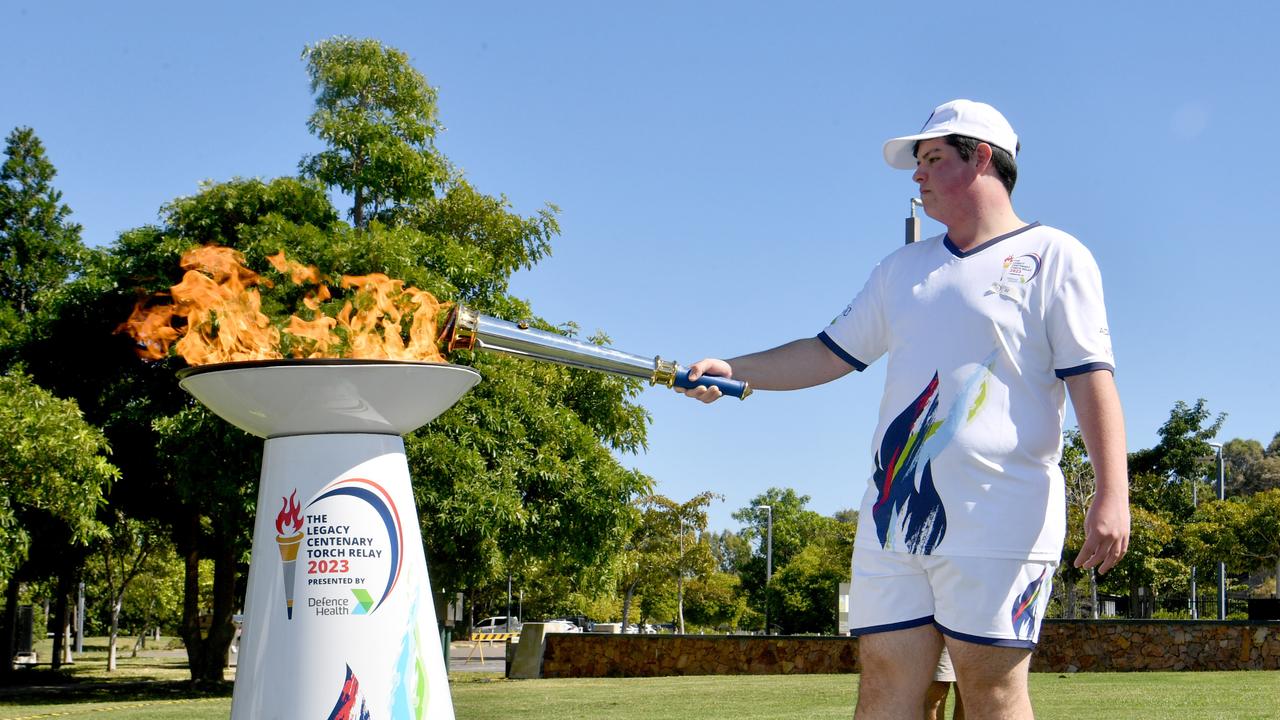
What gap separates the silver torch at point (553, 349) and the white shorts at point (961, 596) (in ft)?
2.96

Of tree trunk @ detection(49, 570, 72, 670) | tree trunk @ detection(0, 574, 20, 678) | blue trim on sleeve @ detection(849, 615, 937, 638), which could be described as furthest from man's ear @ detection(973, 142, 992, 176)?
tree trunk @ detection(0, 574, 20, 678)

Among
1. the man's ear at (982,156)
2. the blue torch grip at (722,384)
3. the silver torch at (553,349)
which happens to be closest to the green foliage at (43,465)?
the silver torch at (553,349)

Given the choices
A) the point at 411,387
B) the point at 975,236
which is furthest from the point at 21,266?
the point at 975,236

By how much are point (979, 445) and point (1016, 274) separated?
425 millimetres

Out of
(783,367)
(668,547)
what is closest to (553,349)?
(783,367)

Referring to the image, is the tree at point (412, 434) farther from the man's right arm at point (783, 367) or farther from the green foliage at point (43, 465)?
the man's right arm at point (783, 367)

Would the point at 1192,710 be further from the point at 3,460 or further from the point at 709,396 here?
the point at 3,460

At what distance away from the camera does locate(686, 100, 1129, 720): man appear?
2.71 metres

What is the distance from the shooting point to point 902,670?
111 inches

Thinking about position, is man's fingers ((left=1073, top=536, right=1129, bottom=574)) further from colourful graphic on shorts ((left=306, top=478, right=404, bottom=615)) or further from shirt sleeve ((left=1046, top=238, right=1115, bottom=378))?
colourful graphic on shorts ((left=306, top=478, right=404, bottom=615))

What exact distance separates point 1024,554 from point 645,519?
104ft

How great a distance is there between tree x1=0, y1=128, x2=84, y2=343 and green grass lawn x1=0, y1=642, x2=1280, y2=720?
858 cm

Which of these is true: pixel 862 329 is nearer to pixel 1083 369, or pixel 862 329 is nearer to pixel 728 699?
pixel 1083 369

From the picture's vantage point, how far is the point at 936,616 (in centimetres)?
276
